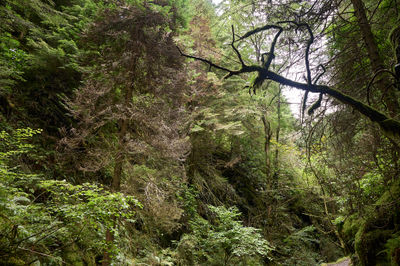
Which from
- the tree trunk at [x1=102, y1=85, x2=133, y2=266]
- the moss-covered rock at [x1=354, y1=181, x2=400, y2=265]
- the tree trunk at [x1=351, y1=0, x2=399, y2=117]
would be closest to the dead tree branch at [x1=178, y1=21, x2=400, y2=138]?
the tree trunk at [x1=351, y1=0, x2=399, y2=117]

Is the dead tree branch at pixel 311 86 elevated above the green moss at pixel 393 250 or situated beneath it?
elevated above

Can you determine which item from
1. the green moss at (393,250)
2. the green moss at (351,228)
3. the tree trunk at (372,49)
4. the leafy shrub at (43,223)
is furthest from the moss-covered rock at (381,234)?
the leafy shrub at (43,223)

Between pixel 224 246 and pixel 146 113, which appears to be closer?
pixel 146 113

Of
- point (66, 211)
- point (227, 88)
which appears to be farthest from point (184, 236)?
point (227, 88)

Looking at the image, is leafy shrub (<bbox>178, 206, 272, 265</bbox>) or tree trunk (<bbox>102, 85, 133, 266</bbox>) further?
leafy shrub (<bbox>178, 206, 272, 265</bbox>)

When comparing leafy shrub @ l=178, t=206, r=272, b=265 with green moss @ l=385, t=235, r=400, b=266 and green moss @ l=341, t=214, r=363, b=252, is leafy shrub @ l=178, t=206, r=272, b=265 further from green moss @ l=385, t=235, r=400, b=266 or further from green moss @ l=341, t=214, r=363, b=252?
green moss @ l=385, t=235, r=400, b=266

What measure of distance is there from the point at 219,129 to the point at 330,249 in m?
9.89

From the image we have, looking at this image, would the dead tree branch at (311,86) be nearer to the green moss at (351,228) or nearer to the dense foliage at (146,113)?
the dense foliage at (146,113)

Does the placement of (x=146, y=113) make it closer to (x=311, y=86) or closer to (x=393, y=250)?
(x=311, y=86)

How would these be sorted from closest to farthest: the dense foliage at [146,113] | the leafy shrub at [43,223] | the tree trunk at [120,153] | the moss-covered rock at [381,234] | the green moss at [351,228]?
the leafy shrub at [43,223] < the dense foliage at [146,113] < the moss-covered rock at [381,234] < the tree trunk at [120,153] < the green moss at [351,228]

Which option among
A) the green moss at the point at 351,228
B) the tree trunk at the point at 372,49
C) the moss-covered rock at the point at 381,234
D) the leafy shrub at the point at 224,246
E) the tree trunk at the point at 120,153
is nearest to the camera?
the tree trunk at the point at 372,49

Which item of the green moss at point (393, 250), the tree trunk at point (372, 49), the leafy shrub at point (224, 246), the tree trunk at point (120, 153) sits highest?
the tree trunk at point (372, 49)

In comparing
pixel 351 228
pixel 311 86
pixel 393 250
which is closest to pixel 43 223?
pixel 311 86

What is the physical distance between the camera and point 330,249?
480 inches
